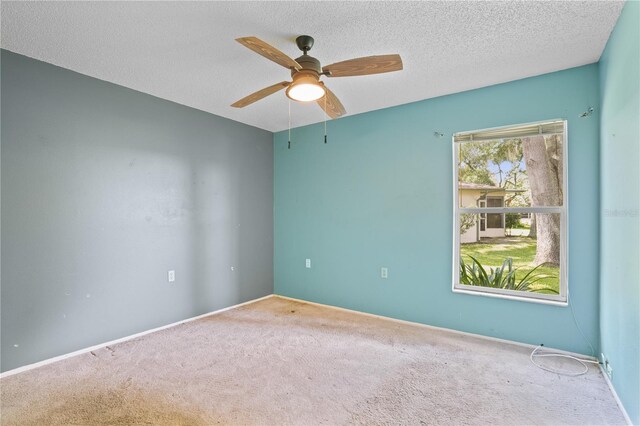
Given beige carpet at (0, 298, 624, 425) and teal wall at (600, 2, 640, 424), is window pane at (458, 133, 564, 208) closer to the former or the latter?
teal wall at (600, 2, 640, 424)

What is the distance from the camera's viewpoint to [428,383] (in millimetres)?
2176

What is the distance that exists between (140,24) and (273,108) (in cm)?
167

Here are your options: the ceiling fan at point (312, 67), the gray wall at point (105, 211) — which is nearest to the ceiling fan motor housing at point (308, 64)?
the ceiling fan at point (312, 67)

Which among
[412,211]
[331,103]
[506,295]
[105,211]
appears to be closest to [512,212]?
[506,295]

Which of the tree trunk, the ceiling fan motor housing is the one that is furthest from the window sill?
the ceiling fan motor housing

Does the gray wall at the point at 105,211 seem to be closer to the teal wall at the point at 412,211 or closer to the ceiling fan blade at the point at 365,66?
the teal wall at the point at 412,211

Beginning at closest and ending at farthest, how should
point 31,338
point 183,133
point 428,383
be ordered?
point 428,383, point 31,338, point 183,133

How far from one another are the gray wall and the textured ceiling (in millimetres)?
329

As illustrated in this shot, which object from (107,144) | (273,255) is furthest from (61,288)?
(273,255)

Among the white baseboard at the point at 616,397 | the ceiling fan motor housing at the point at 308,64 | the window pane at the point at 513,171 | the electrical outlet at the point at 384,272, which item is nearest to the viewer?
the white baseboard at the point at 616,397

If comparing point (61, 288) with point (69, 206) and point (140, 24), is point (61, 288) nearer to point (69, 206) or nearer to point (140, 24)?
Answer: point (69, 206)

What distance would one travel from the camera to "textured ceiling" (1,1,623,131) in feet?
6.10

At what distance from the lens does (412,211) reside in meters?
3.38

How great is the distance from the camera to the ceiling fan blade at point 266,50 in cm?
163
